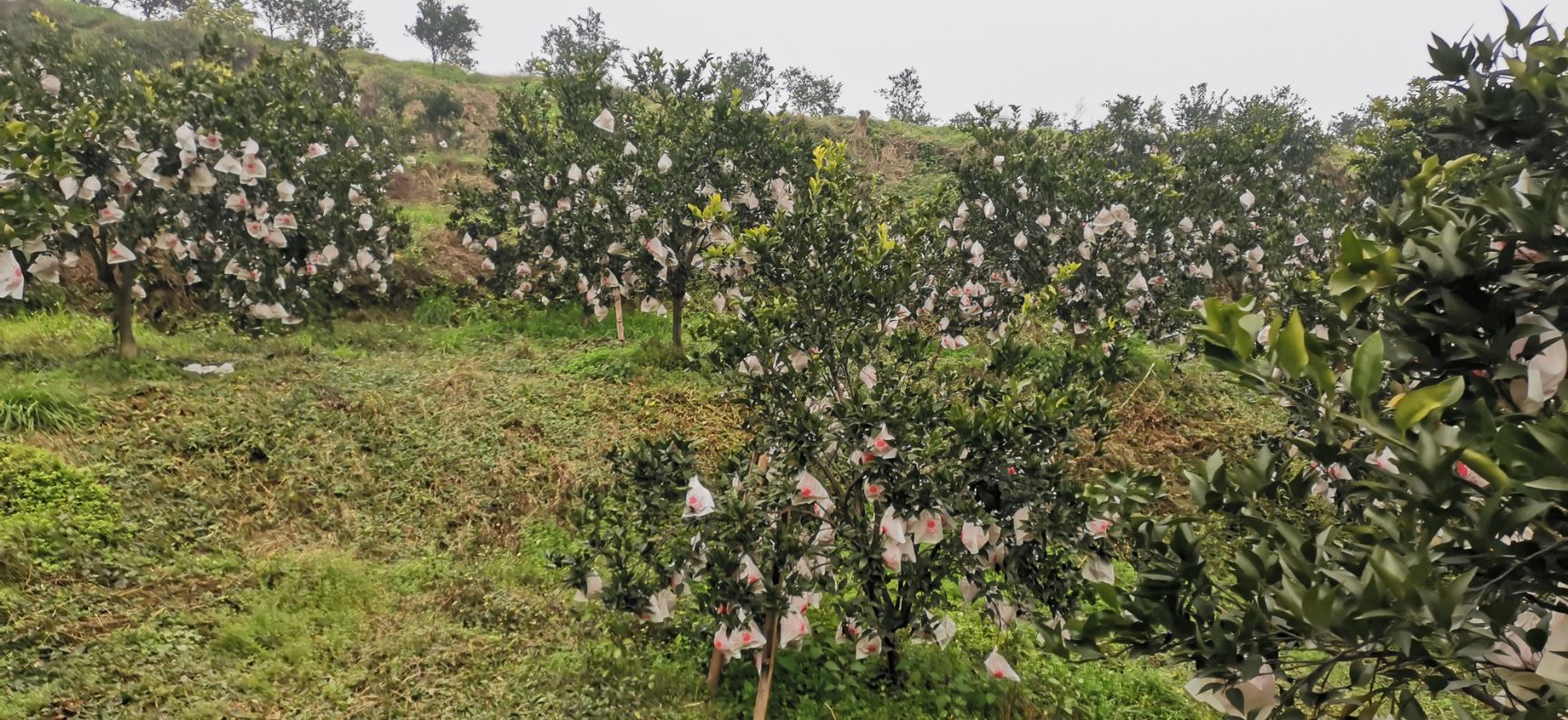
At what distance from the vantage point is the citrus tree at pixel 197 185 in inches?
243

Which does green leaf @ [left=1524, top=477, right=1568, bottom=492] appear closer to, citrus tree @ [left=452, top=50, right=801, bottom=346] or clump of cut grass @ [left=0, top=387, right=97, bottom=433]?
citrus tree @ [left=452, top=50, right=801, bottom=346]

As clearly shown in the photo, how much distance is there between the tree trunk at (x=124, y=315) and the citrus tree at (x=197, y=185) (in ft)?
0.05

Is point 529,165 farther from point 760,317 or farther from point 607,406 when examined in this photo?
point 760,317

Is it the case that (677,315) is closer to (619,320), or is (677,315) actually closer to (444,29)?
(619,320)

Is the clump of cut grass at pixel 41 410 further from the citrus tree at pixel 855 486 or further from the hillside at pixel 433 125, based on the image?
the hillside at pixel 433 125

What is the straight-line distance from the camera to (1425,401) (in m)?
1.37

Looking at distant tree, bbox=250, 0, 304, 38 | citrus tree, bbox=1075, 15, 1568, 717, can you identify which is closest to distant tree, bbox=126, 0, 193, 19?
distant tree, bbox=250, 0, 304, 38

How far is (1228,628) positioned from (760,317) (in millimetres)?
2515

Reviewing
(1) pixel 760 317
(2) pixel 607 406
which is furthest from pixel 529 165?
(1) pixel 760 317

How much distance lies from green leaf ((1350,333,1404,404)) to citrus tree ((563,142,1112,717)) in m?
2.00

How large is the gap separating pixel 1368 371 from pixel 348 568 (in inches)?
232

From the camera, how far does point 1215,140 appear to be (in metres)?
12.6

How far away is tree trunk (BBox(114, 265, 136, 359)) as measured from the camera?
705cm

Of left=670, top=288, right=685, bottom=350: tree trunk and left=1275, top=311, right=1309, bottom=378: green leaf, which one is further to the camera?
left=670, top=288, right=685, bottom=350: tree trunk
